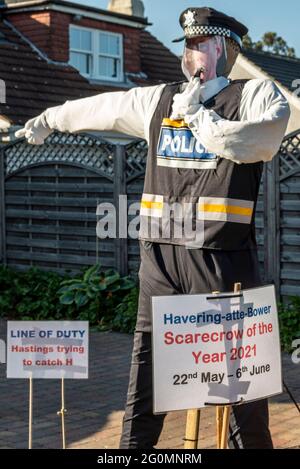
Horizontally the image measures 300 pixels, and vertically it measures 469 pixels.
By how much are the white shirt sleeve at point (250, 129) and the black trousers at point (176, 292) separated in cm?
51

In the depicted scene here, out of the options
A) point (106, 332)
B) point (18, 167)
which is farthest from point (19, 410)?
point (18, 167)

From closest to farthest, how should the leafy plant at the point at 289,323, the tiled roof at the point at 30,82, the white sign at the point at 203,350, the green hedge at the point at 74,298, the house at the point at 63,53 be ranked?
the white sign at the point at 203,350, the leafy plant at the point at 289,323, the green hedge at the point at 74,298, the tiled roof at the point at 30,82, the house at the point at 63,53

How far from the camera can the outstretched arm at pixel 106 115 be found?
4.36m

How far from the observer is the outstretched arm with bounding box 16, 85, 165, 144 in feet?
14.3

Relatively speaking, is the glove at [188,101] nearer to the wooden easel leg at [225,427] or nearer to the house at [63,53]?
the wooden easel leg at [225,427]

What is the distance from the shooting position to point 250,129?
3822 millimetres

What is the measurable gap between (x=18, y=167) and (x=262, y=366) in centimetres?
816

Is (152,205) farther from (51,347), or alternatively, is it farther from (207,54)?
(51,347)

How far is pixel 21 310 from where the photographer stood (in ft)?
33.6

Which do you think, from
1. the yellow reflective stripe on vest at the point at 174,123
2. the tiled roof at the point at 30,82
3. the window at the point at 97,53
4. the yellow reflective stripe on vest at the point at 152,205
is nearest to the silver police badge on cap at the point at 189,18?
the yellow reflective stripe on vest at the point at 174,123

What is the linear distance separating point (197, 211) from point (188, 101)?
1.59ft

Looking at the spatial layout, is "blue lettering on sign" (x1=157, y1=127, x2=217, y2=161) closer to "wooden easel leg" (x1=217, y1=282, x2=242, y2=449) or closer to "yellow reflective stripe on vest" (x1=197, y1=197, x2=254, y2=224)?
"yellow reflective stripe on vest" (x1=197, y1=197, x2=254, y2=224)

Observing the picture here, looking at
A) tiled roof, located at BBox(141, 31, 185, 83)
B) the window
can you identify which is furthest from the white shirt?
tiled roof, located at BBox(141, 31, 185, 83)

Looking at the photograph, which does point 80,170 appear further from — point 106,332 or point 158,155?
point 158,155
